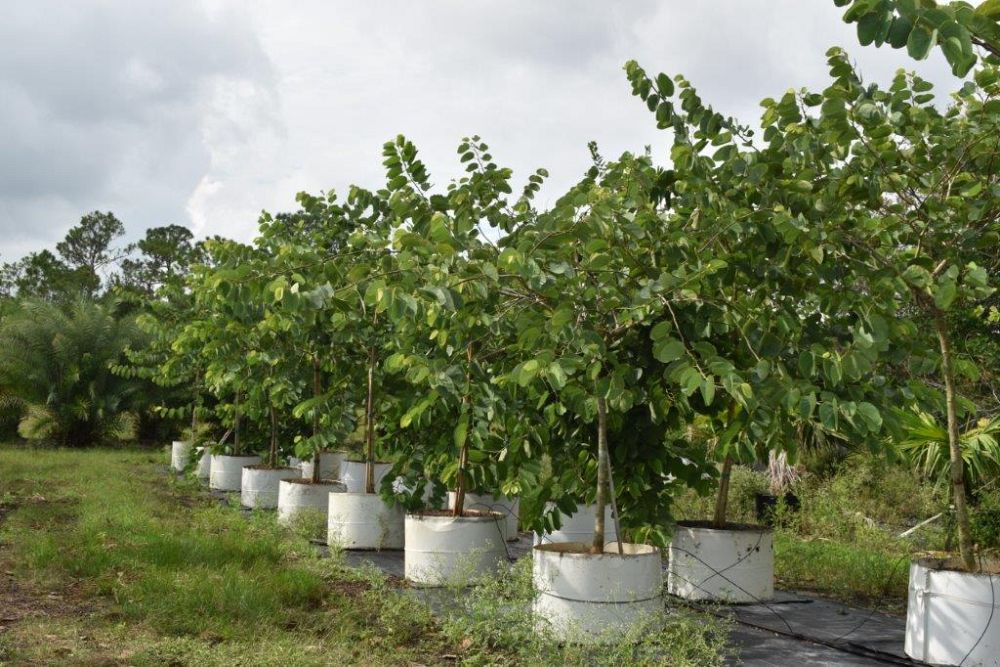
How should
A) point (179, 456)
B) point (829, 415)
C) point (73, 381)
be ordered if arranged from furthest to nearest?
point (73, 381), point (179, 456), point (829, 415)

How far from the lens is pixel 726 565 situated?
5.82 meters

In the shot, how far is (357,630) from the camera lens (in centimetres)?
487

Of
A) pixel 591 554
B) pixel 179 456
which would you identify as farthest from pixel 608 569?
pixel 179 456

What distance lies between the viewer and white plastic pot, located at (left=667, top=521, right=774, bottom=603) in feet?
19.1

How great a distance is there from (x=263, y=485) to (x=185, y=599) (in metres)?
5.19

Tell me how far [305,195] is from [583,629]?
4.88 meters

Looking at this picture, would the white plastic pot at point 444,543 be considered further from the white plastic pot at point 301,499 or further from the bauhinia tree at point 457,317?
the white plastic pot at point 301,499

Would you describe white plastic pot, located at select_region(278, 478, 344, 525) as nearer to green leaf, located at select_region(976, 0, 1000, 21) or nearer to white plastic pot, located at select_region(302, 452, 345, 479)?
white plastic pot, located at select_region(302, 452, 345, 479)

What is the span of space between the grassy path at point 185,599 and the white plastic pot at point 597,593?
664 millimetres

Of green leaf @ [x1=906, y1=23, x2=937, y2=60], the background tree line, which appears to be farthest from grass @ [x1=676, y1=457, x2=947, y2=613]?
the background tree line

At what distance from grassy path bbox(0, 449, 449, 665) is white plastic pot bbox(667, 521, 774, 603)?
6.16 feet

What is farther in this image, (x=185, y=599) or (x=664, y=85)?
(x=185, y=599)

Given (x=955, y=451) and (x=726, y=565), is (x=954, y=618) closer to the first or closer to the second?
(x=955, y=451)

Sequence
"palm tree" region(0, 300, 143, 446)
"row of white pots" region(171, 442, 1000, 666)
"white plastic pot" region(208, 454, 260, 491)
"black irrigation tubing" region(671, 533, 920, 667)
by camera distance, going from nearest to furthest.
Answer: "row of white pots" region(171, 442, 1000, 666), "black irrigation tubing" region(671, 533, 920, 667), "white plastic pot" region(208, 454, 260, 491), "palm tree" region(0, 300, 143, 446)
